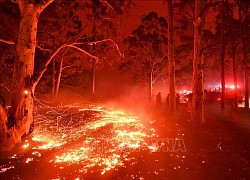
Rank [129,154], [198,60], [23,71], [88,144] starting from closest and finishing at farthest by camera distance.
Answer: [129,154]
[23,71]
[88,144]
[198,60]

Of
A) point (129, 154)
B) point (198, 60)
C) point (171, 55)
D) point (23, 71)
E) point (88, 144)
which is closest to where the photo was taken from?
point (129, 154)

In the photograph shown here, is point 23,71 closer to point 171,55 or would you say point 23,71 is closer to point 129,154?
point 129,154

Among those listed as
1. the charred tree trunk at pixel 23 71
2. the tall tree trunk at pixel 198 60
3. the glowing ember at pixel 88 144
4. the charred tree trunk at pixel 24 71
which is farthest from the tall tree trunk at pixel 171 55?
the charred tree trunk at pixel 23 71

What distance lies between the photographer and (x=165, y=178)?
6254 mm

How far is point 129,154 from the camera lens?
27.1 feet

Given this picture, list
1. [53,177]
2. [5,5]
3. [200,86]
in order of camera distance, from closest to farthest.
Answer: [53,177] → [200,86] → [5,5]

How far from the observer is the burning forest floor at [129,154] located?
6.55 meters

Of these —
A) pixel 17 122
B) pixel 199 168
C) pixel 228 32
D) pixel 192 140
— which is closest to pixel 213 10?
pixel 228 32

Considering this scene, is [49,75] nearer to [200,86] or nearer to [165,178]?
[200,86]

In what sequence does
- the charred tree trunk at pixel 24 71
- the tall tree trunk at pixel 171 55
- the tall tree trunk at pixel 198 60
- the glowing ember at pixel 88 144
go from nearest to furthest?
the glowing ember at pixel 88 144
the charred tree trunk at pixel 24 71
the tall tree trunk at pixel 198 60
the tall tree trunk at pixel 171 55

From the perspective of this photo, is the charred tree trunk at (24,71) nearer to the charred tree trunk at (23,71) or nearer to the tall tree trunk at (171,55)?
the charred tree trunk at (23,71)

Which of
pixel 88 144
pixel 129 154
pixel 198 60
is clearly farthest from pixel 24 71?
pixel 198 60

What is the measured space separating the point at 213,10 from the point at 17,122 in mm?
19348

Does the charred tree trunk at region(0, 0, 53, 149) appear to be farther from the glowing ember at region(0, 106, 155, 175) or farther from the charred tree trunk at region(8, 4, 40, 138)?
the glowing ember at region(0, 106, 155, 175)
